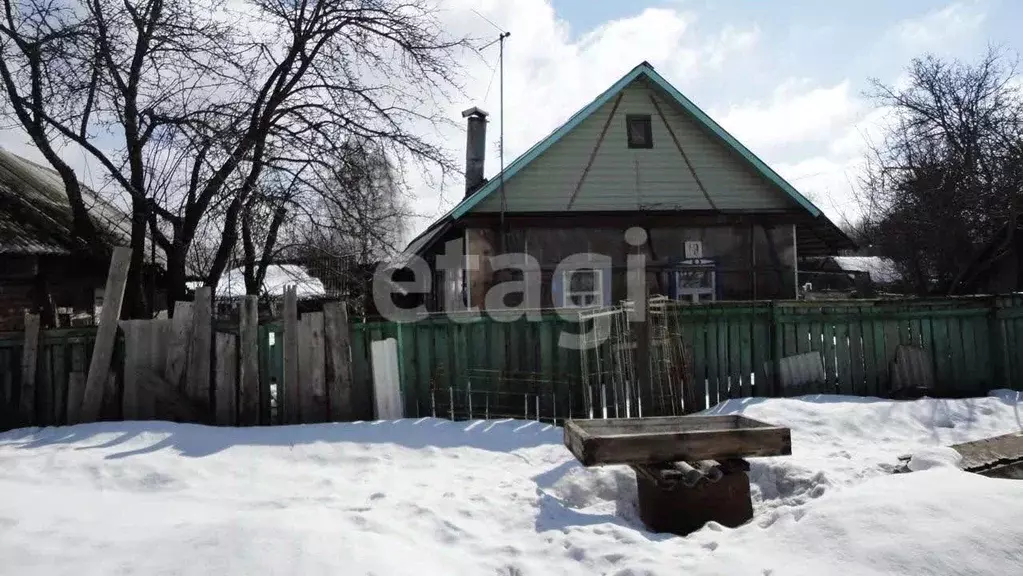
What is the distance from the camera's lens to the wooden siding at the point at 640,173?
42.9 feet

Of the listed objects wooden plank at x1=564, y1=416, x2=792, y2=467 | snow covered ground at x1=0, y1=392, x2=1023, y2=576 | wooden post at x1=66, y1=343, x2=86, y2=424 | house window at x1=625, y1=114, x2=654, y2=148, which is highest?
house window at x1=625, y1=114, x2=654, y2=148

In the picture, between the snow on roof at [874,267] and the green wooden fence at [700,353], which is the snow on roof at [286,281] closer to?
the green wooden fence at [700,353]

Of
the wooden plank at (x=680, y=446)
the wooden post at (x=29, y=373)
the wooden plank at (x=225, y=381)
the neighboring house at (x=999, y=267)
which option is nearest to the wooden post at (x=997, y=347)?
the wooden plank at (x=680, y=446)

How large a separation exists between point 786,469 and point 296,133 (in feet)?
36.7

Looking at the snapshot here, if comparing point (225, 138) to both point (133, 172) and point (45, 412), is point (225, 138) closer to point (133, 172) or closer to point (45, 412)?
point (133, 172)

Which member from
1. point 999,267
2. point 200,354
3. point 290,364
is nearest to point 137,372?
point 200,354

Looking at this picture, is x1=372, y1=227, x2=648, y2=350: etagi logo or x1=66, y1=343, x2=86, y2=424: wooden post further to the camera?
x1=372, y1=227, x2=648, y2=350: etagi logo

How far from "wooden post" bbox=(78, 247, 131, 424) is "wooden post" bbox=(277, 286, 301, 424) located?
1.78 metres

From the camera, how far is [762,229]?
13453 mm

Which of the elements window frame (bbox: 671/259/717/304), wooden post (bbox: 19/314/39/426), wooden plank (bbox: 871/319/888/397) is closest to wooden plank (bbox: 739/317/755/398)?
wooden plank (bbox: 871/319/888/397)

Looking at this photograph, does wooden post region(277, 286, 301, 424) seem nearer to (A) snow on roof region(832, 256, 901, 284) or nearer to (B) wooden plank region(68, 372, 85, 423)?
(B) wooden plank region(68, 372, 85, 423)

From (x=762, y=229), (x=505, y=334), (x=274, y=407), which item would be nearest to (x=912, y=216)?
(x=762, y=229)

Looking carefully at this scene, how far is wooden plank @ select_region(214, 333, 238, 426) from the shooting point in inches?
280

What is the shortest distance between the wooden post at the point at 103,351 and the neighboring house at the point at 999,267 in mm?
20577
